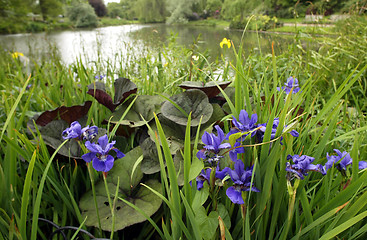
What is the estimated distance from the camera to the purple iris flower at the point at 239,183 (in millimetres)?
563

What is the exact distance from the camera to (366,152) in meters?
1.12

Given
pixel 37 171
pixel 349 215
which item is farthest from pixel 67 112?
pixel 349 215

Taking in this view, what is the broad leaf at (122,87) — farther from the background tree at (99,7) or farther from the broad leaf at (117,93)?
the background tree at (99,7)

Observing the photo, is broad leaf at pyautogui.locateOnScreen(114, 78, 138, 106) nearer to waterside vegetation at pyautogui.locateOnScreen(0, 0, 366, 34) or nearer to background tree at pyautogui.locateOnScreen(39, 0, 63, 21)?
waterside vegetation at pyautogui.locateOnScreen(0, 0, 366, 34)

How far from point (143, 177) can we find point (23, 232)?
1.40ft

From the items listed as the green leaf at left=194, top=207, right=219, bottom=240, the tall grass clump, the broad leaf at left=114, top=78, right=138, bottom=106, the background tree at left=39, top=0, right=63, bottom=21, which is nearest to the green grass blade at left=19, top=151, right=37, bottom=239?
the tall grass clump

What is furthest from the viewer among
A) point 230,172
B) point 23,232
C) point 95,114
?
point 95,114

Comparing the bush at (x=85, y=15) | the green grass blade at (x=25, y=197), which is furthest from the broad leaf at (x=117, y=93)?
the bush at (x=85, y=15)

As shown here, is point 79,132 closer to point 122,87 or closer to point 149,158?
point 149,158

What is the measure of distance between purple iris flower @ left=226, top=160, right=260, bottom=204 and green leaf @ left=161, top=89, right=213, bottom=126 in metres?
0.42

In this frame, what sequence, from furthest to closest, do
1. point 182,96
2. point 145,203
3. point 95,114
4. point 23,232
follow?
point 95,114 → point 182,96 → point 145,203 → point 23,232

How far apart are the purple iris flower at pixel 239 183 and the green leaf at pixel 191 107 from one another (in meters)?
0.42

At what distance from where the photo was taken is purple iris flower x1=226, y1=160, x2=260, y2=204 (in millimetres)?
563

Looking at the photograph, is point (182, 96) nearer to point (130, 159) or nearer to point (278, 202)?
point (130, 159)
